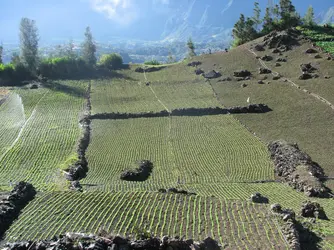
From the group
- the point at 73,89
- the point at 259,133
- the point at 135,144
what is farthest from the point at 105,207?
the point at 73,89

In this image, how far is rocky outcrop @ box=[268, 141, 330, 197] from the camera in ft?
108

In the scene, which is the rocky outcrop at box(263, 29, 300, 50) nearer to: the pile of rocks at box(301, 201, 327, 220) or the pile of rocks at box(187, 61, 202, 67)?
the pile of rocks at box(187, 61, 202, 67)

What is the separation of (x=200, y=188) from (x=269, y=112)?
84.9 feet

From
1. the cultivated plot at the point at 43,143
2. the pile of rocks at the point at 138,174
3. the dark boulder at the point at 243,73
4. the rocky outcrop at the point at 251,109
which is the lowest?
the pile of rocks at the point at 138,174

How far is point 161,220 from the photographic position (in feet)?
78.0

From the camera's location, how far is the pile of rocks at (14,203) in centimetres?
2438

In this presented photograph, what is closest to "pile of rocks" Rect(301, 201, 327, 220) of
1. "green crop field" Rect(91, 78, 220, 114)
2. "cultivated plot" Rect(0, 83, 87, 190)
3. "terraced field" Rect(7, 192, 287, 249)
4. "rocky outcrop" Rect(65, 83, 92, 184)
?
"terraced field" Rect(7, 192, 287, 249)

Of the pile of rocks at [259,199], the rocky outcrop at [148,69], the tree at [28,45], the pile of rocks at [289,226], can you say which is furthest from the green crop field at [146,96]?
the pile of rocks at [289,226]

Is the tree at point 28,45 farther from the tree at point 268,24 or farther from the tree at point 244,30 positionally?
the tree at point 268,24

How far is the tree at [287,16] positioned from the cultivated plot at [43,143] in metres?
58.8

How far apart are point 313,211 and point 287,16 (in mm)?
84358

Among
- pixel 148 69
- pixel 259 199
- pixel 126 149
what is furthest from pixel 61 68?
pixel 259 199

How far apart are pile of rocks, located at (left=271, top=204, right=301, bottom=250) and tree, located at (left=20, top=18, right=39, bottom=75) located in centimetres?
7334

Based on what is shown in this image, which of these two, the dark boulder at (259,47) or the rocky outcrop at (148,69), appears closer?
the dark boulder at (259,47)
